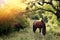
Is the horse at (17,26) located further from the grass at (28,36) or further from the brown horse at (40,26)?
the brown horse at (40,26)

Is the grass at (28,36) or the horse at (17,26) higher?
the horse at (17,26)

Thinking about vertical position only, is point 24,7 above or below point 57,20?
above

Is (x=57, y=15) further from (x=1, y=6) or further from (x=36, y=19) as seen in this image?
(x=1, y=6)

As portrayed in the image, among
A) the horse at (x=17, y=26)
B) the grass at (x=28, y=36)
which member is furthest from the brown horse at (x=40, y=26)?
the horse at (x=17, y=26)

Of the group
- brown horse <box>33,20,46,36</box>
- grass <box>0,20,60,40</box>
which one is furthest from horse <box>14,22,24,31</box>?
brown horse <box>33,20,46,36</box>

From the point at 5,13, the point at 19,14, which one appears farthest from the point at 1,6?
the point at 19,14

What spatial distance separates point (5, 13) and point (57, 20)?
566 mm

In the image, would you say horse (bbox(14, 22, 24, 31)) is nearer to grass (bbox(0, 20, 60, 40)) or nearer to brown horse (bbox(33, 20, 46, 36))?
grass (bbox(0, 20, 60, 40))

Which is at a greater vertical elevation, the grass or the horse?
the horse

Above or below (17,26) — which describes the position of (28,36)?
below

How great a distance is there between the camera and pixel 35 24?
183 cm

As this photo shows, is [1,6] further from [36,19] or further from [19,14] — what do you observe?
[36,19]

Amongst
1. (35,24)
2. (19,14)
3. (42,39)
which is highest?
(19,14)

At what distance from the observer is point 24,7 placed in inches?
72.1
